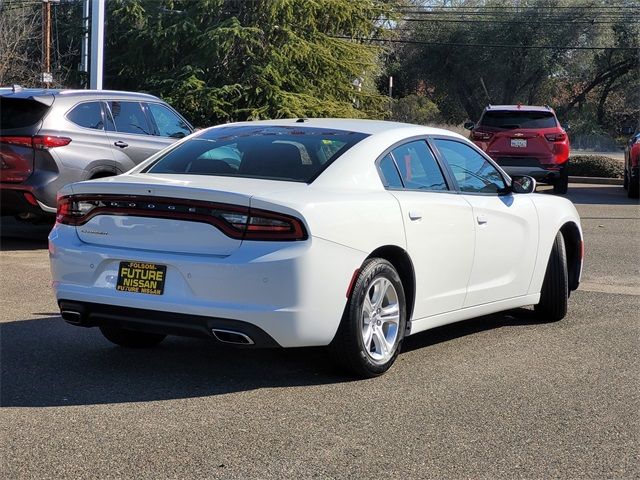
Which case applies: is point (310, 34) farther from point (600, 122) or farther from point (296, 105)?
point (600, 122)

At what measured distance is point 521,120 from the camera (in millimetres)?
20734

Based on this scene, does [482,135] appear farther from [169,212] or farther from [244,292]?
[244,292]

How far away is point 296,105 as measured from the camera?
100ft

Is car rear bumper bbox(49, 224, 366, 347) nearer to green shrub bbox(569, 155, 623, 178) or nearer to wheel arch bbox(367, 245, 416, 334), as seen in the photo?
wheel arch bbox(367, 245, 416, 334)

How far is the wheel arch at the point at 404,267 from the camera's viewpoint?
632 centimetres

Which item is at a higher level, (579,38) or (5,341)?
(579,38)

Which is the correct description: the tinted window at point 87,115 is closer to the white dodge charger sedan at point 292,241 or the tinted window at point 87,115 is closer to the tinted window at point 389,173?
the white dodge charger sedan at point 292,241

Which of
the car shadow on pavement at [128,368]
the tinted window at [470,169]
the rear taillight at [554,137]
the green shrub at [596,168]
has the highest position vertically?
the tinted window at [470,169]

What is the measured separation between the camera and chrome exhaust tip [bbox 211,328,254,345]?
5.65m

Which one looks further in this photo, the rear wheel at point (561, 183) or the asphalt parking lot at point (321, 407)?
the rear wheel at point (561, 183)

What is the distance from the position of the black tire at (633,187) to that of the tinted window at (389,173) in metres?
15.4

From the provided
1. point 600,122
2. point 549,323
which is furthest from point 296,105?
point 600,122

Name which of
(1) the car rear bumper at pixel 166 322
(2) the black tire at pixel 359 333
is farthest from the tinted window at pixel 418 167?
(1) the car rear bumper at pixel 166 322

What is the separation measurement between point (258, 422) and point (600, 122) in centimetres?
5307
